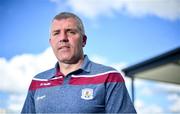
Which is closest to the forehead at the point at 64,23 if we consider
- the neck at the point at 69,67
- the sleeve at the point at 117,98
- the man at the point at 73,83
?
the man at the point at 73,83

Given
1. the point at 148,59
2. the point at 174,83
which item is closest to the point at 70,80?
the point at 148,59

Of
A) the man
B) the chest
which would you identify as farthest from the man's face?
the chest

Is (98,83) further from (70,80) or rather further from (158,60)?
(158,60)

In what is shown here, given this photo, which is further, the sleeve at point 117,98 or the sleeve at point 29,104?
the sleeve at point 29,104

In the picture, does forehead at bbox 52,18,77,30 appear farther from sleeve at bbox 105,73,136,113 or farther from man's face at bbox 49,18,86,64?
sleeve at bbox 105,73,136,113

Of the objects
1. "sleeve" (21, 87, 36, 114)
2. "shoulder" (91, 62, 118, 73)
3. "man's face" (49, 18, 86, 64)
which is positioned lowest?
"sleeve" (21, 87, 36, 114)

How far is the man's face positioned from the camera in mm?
1377

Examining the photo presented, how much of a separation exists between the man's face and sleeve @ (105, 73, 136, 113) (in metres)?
0.22

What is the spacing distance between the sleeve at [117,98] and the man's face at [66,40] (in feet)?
0.72

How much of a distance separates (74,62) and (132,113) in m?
0.36

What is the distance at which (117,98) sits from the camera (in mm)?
1254

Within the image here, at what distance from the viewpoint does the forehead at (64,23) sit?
4.52 ft

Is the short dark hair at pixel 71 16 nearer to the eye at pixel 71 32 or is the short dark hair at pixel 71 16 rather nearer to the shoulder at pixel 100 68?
the eye at pixel 71 32

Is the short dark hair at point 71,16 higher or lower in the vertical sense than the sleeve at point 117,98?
higher
